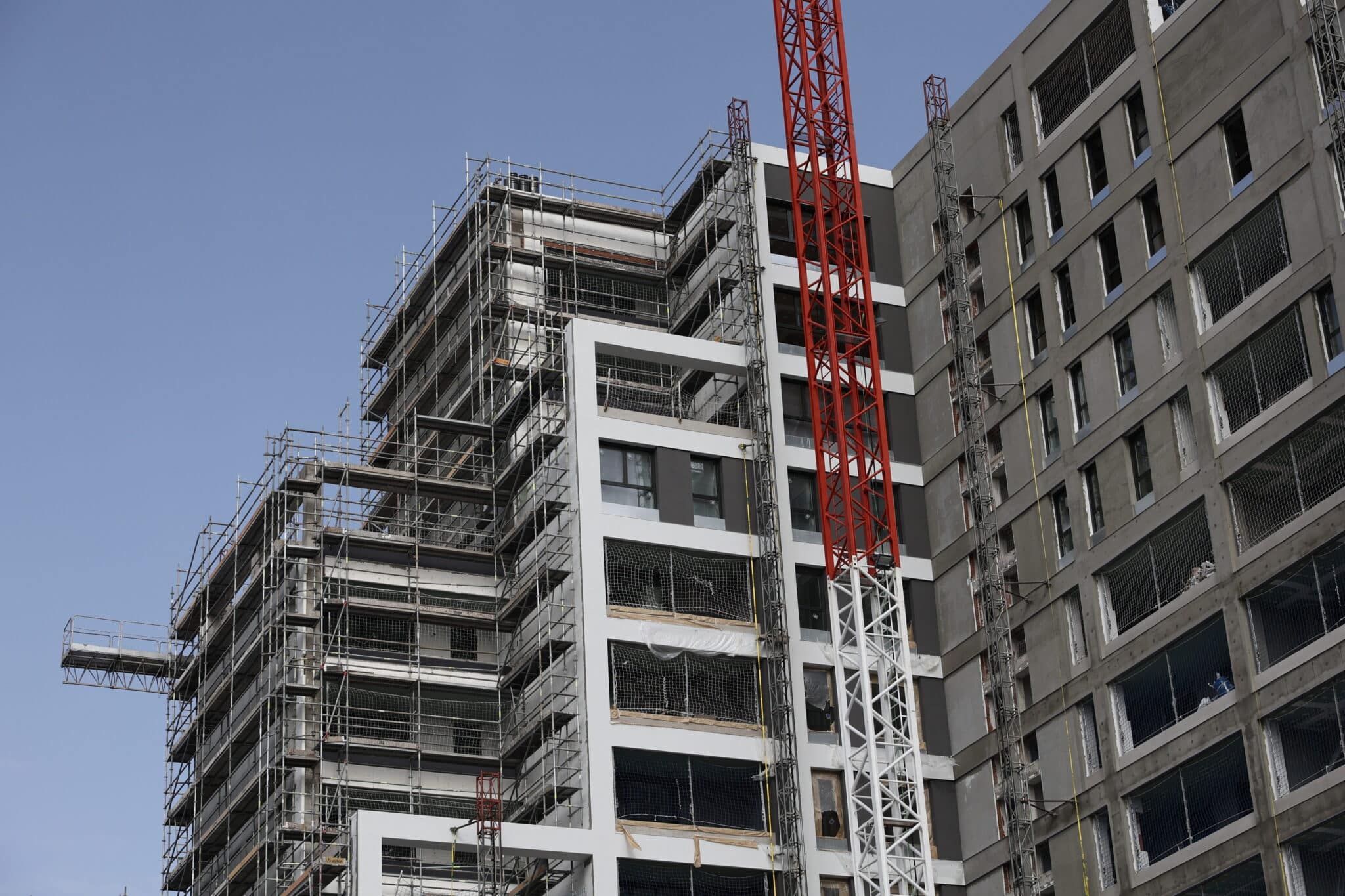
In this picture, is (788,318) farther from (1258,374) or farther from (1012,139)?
(1258,374)

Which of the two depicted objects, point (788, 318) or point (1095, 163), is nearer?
point (1095, 163)

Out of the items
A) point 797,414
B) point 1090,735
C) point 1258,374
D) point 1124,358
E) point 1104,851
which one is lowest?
point 1104,851

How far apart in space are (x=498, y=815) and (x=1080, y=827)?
19795 millimetres

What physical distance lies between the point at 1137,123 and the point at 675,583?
2372 centimetres

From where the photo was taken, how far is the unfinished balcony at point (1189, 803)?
212ft

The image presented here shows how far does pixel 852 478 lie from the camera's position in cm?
8175

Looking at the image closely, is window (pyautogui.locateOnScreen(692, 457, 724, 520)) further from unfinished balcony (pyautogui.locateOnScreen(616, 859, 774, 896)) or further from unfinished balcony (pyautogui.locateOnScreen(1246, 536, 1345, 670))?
unfinished balcony (pyautogui.locateOnScreen(1246, 536, 1345, 670))

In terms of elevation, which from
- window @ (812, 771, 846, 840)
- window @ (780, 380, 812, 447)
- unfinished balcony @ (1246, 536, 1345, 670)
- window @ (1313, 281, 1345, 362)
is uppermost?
window @ (780, 380, 812, 447)

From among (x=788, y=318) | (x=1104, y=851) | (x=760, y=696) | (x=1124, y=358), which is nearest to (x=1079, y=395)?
(x=1124, y=358)

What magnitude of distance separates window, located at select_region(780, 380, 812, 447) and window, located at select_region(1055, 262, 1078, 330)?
454 inches

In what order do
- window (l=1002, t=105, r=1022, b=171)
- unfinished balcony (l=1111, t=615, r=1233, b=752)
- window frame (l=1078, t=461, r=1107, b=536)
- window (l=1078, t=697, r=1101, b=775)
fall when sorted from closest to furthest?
unfinished balcony (l=1111, t=615, r=1233, b=752) → window (l=1078, t=697, r=1101, b=775) → window frame (l=1078, t=461, r=1107, b=536) → window (l=1002, t=105, r=1022, b=171)

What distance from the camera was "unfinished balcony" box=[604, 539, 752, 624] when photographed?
77.8 meters

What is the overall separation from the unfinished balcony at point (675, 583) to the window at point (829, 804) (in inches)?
258

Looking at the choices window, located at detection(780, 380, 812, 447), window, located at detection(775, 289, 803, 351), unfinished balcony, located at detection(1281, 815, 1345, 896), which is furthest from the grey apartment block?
window, located at detection(775, 289, 803, 351)
